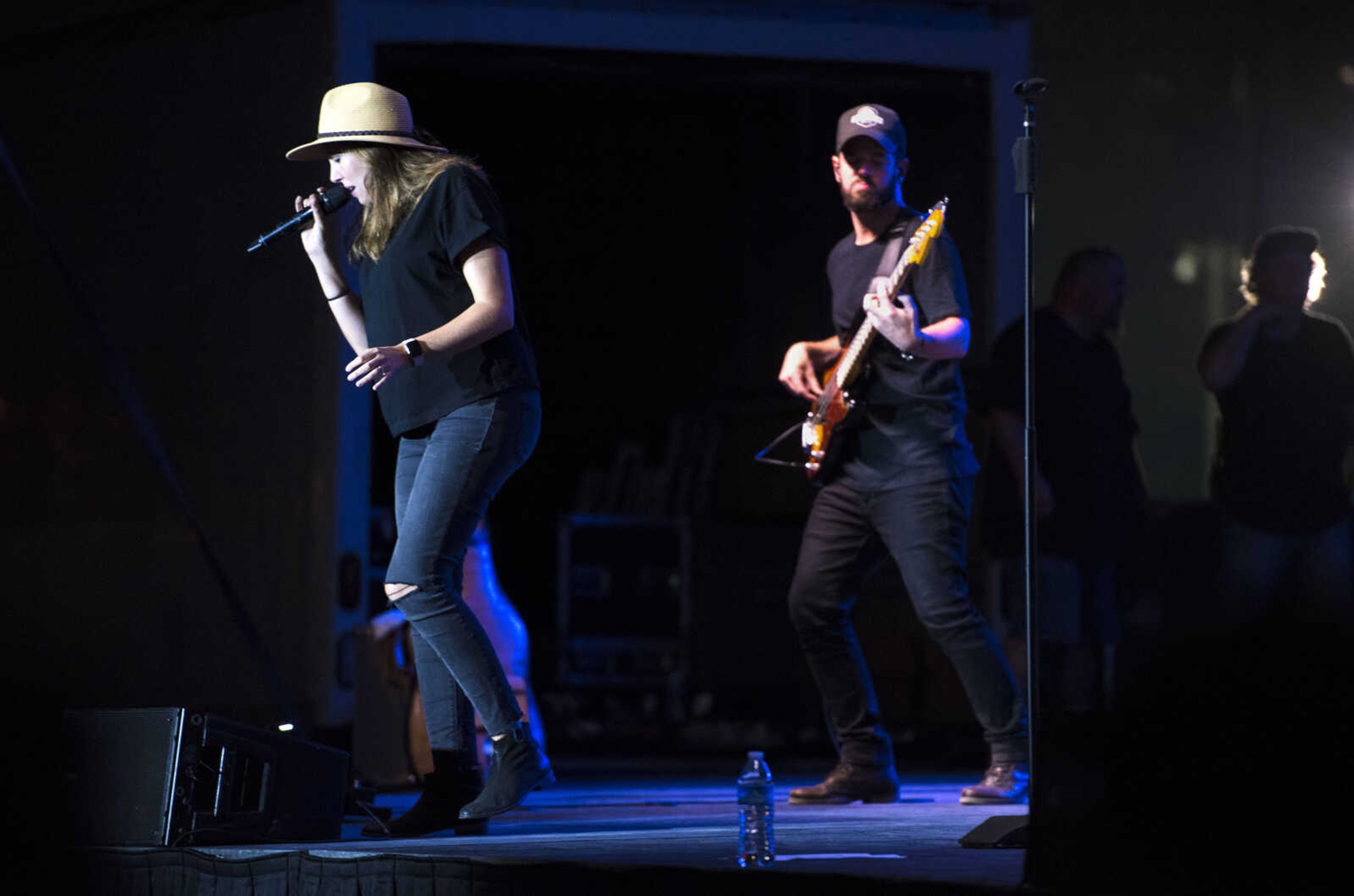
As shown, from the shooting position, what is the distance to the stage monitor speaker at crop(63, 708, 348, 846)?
3.48 m

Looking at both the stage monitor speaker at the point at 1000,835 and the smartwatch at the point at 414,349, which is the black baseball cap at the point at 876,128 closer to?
the smartwatch at the point at 414,349

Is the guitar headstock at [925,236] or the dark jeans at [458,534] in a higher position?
the guitar headstock at [925,236]

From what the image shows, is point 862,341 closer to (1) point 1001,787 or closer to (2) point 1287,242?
(1) point 1001,787

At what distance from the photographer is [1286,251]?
548 cm

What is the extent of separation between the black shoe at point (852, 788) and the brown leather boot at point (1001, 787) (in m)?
0.24

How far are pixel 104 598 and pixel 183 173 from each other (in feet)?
4.96

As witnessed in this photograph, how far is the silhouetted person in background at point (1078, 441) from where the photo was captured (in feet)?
18.2

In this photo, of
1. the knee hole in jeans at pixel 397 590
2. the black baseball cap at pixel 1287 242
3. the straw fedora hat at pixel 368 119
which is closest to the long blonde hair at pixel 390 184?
the straw fedora hat at pixel 368 119

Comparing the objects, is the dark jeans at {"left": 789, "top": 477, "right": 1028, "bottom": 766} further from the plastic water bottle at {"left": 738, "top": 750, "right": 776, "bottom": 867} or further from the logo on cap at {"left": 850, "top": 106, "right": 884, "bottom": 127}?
the plastic water bottle at {"left": 738, "top": 750, "right": 776, "bottom": 867}

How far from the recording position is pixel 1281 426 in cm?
548

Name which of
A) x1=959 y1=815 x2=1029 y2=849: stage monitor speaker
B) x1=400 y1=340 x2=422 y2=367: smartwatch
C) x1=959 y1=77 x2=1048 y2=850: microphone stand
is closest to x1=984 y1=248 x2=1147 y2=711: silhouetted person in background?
x1=959 y1=77 x2=1048 y2=850: microphone stand

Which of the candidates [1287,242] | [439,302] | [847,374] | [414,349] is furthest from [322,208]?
[1287,242]

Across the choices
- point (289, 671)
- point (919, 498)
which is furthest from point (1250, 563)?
point (289, 671)

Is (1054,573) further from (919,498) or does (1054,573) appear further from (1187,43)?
(1187,43)
